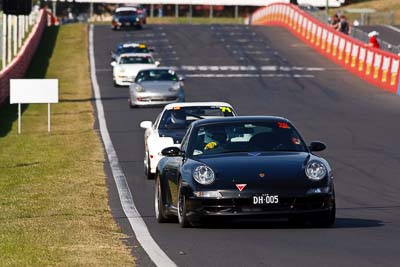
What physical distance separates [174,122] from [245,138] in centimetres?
722

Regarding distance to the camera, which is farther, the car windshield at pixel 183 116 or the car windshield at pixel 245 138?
the car windshield at pixel 183 116

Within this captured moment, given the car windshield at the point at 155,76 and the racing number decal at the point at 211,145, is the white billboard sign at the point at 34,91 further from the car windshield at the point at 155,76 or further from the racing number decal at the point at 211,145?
the racing number decal at the point at 211,145

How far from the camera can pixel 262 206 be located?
42.3ft

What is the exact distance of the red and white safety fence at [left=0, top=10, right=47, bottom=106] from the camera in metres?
40.7

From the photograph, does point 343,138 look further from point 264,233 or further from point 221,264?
point 221,264

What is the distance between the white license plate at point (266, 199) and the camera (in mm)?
12852

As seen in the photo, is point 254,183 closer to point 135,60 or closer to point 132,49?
point 135,60

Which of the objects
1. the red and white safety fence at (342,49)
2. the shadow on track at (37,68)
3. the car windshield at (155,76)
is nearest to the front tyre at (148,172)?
the shadow on track at (37,68)

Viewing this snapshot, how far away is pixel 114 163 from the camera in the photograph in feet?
75.9

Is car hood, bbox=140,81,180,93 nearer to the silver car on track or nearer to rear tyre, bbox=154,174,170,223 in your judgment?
the silver car on track

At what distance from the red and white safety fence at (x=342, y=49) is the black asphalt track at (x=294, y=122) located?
600 millimetres

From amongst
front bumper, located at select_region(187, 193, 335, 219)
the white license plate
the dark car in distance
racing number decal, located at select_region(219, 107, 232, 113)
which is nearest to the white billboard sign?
racing number decal, located at select_region(219, 107, 232, 113)

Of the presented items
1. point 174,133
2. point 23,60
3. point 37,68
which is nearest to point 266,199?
point 174,133

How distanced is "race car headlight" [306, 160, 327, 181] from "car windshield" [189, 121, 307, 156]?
0.80 meters
